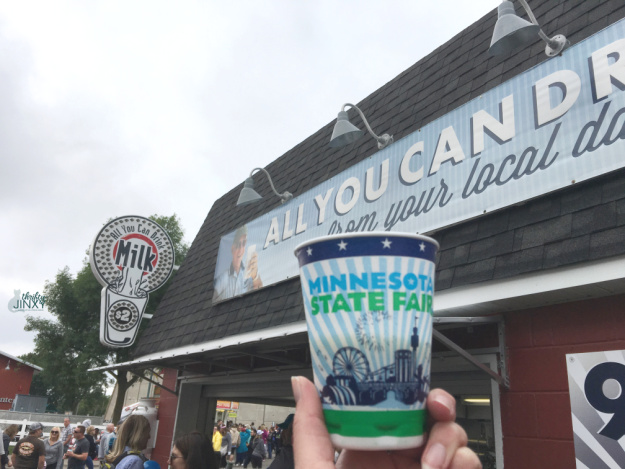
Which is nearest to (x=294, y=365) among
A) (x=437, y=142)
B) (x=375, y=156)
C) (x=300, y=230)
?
(x=300, y=230)

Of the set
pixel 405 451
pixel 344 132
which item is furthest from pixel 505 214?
pixel 405 451

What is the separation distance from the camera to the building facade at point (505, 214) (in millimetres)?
3395

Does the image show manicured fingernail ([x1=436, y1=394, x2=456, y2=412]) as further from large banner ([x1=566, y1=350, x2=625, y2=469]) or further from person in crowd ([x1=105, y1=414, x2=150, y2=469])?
person in crowd ([x1=105, y1=414, x2=150, y2=469])

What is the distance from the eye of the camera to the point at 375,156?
227 inches

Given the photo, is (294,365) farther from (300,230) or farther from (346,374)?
(346,374)

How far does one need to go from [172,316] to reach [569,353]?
24.5 feet

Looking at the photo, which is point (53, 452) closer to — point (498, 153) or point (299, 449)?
point (498, 153)

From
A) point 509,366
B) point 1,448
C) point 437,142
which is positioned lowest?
point 1,448

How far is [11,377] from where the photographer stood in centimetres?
3225

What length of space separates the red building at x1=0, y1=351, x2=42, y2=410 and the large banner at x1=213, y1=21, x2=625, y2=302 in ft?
106

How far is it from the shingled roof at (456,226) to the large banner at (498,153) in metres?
0.17

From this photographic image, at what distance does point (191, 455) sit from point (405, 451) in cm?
250

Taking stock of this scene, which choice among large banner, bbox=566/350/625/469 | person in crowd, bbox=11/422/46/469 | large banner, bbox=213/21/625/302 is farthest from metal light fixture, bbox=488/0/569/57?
person in crowd, bbox=11/422/46/469

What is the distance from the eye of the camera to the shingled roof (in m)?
3.49
